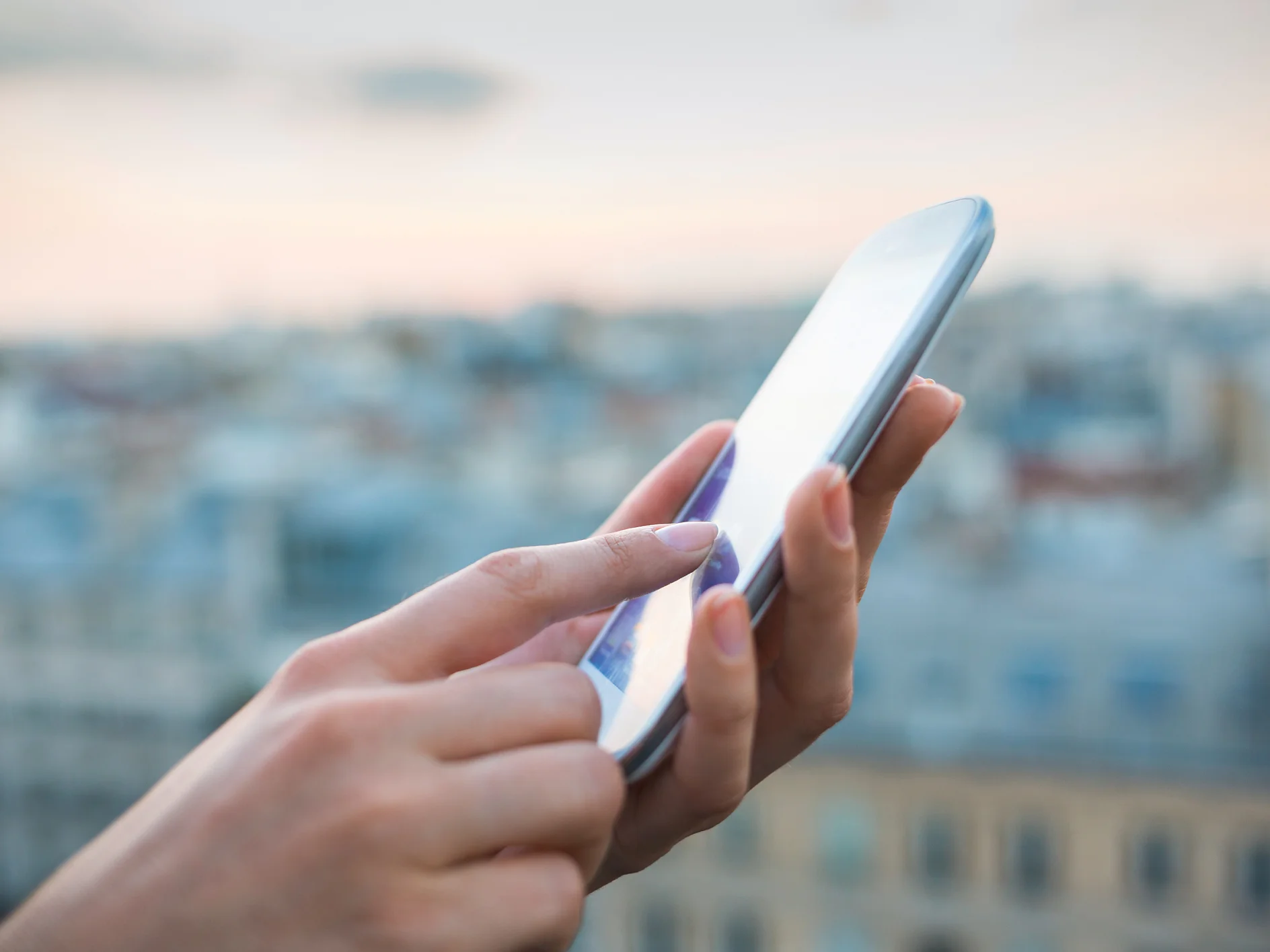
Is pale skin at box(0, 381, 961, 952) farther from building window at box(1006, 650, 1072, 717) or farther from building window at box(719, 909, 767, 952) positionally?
building window at box(719, 909, 767, 952)

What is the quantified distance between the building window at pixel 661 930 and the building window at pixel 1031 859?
1.43 m

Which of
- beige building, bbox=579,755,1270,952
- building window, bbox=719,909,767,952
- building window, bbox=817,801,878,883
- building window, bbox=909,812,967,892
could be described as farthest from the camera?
building window, bbox=719,909,767,952

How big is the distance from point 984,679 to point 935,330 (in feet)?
12.9

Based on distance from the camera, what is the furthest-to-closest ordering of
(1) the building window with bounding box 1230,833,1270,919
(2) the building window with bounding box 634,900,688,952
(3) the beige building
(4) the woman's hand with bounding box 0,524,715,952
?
1. (2) the building window with bounding box 634,900,688,952
2. (3) the beige building
3. (1) the building window with bounding box 1230,833,1270,919
4. (4) the woman's hand with bounding box 0,524,715,952

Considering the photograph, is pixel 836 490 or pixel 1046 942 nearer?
pixel 836 490

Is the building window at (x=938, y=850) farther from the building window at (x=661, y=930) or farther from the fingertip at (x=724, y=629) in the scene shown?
the fingertip at (x=724, y=629)

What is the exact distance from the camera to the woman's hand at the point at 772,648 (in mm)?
335

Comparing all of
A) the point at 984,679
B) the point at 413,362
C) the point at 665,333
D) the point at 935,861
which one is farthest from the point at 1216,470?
the point at 413,362

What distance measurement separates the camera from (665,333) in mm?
5020

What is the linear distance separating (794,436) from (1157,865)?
4077 millimetres

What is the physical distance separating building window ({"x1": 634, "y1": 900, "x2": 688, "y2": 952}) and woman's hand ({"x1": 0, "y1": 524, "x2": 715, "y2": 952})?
4588 millimetres

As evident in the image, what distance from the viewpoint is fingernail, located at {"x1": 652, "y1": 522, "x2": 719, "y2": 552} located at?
0.36m

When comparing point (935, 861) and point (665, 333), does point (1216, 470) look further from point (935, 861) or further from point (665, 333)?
point (665, 333)

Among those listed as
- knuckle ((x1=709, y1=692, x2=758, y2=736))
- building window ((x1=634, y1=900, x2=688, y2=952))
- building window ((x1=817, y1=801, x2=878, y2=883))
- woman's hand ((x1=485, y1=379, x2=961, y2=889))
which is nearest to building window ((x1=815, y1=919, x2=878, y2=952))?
building window ((x1=817, y1=801, x2=878, y2=883))
